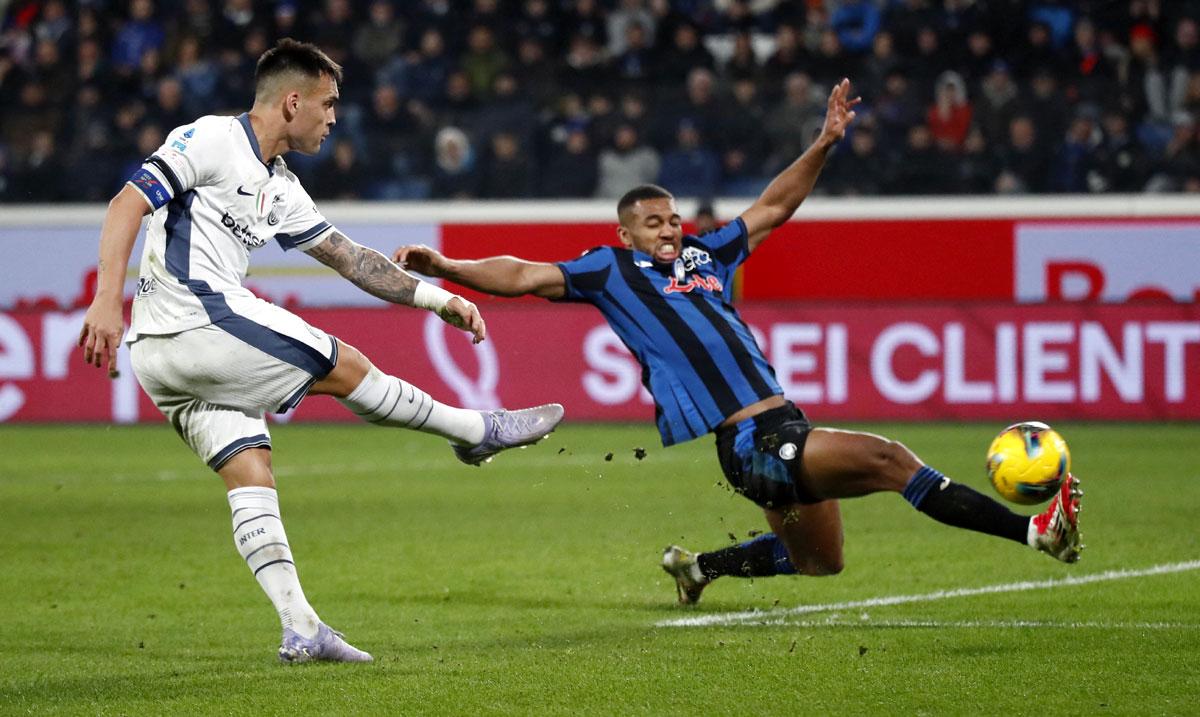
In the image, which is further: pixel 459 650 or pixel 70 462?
pixel 70 462

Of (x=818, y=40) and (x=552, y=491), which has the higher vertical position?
(x=818, y=40)

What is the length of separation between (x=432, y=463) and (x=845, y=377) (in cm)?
381

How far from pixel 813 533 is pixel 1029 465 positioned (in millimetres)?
1020

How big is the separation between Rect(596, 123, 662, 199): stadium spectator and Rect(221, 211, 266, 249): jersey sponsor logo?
455 inches

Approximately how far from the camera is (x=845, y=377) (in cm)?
1496

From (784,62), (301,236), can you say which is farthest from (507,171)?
(301,236)

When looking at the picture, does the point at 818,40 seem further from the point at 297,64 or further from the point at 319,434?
the point at 297,64

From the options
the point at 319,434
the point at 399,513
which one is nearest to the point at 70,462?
the point at 319,434

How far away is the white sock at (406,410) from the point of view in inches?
237

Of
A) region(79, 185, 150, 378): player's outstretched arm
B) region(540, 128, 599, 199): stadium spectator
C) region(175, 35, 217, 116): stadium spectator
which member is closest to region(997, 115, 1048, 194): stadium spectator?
region(540, 128, 599, 199): stadium spectator

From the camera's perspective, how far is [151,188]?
550 cm

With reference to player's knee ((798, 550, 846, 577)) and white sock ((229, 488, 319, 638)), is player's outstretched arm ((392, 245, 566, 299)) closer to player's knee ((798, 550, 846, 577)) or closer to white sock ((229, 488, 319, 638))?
white sock ((229, 488, 319, 638))

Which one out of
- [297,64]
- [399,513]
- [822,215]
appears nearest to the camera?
[297,64]

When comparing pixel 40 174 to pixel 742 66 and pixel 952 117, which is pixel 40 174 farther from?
pixel 952 117
